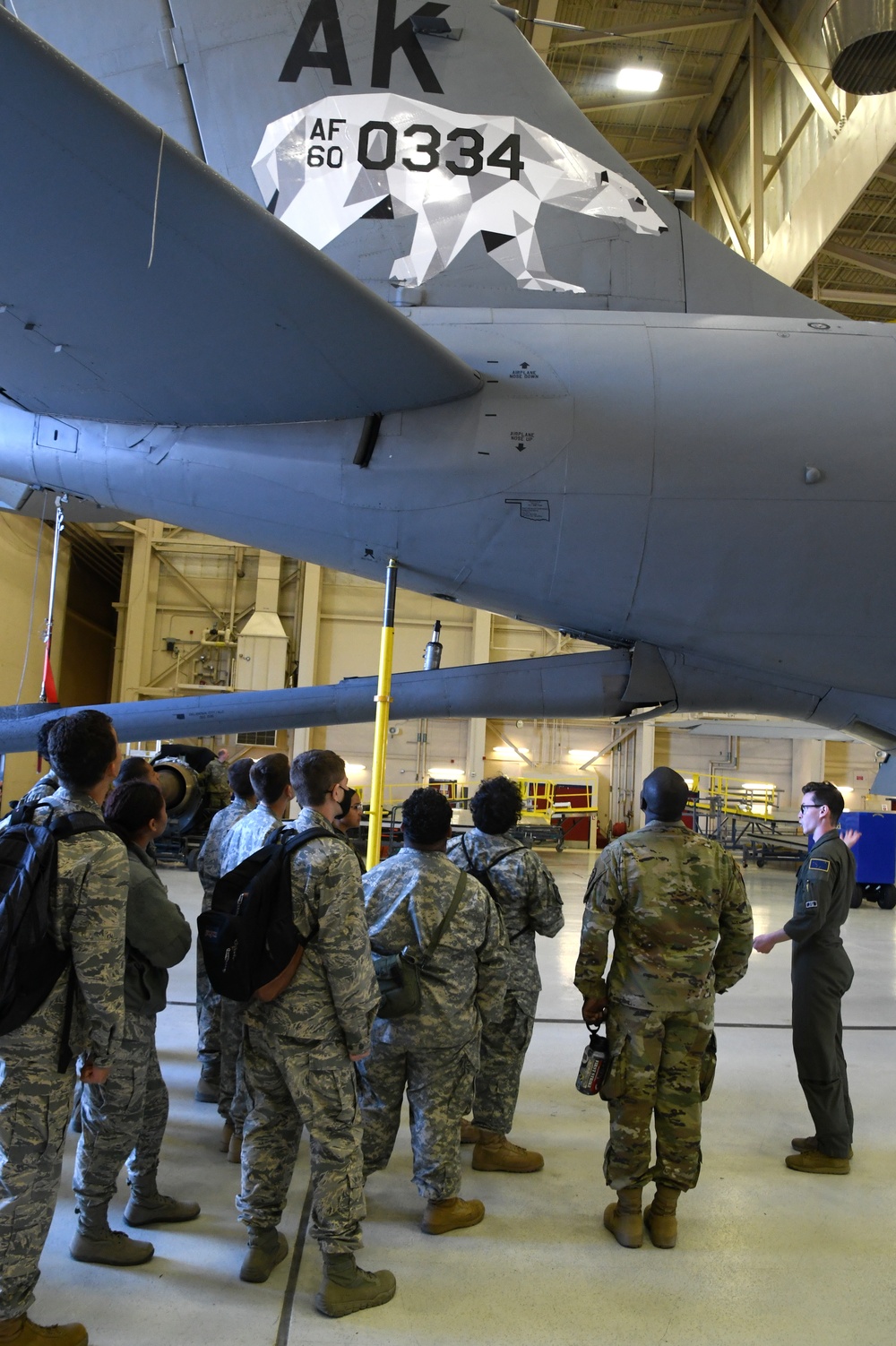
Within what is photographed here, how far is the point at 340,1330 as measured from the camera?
235 cm

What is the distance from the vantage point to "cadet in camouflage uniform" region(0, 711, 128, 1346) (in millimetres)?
2152

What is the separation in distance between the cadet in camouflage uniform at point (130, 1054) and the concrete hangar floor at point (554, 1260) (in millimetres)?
82

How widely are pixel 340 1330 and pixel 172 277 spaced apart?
3429mm

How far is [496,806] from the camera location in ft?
11.5

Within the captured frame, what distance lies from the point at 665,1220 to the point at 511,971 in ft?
3.14

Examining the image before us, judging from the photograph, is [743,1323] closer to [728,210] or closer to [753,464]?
[753,464]

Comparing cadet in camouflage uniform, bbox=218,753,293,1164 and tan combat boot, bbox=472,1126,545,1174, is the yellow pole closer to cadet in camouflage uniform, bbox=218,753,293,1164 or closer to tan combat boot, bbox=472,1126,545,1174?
cadet in camouflage uniform, bbox=218,753,293,1164

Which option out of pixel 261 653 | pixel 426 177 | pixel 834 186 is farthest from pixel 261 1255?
pixel 261 653

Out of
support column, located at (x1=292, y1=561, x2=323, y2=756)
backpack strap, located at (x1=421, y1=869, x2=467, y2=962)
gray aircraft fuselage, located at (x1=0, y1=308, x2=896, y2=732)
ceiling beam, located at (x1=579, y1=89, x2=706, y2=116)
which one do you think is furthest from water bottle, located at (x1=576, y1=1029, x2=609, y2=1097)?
support column, located at (x1=292, y1=561, x2=323, y2=756)

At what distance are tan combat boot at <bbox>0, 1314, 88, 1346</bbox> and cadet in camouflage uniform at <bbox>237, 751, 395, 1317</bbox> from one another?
1.62ft

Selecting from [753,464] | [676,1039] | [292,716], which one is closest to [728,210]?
[753,464]

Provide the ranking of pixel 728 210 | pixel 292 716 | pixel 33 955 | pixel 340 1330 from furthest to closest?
pixel 728 210 → pixel 292 716 → pixel 340 1330 → pixel 33 955

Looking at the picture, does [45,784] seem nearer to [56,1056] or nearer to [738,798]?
[56,1056]

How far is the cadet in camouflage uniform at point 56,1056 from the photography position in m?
2.15
